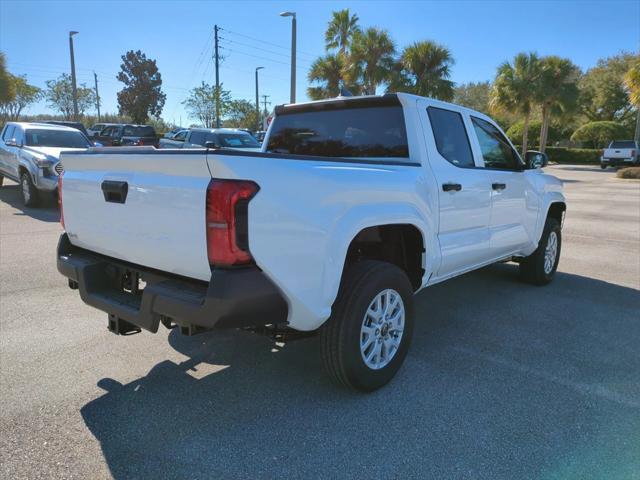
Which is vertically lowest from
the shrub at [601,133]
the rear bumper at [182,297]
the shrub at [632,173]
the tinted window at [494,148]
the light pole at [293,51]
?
the shrub at [632,173]

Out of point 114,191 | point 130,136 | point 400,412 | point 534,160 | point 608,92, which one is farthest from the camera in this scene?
point 608,92

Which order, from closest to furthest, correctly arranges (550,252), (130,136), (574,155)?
(550,252), (130,136), (574,155)

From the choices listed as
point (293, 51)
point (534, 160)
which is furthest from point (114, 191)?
point (293, 51)

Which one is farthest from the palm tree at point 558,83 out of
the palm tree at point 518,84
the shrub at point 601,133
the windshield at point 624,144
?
the shrub at point 601,133

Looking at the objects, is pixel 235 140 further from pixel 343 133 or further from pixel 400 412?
pixel 400 412

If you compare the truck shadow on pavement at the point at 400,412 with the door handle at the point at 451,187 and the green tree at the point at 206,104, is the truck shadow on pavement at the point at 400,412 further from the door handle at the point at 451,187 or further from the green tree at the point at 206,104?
the green tree at the point at 206,104

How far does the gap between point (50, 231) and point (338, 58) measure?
26523mm

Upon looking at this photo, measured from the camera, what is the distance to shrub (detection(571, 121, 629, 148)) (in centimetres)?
4447

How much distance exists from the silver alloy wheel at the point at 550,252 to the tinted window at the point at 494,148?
4.13ft

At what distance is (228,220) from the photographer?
2.37 meters

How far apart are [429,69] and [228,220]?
88.5ft

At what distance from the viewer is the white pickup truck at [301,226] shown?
7.89 feet

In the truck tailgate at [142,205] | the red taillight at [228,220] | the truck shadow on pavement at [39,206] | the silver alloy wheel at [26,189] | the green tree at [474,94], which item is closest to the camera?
the red taillight at [228,220]

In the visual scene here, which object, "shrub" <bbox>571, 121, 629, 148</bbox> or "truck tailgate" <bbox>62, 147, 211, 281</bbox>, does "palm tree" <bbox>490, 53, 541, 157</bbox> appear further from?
"truck tailgate" <bbox>62, 147, 211, 281</bbox>
